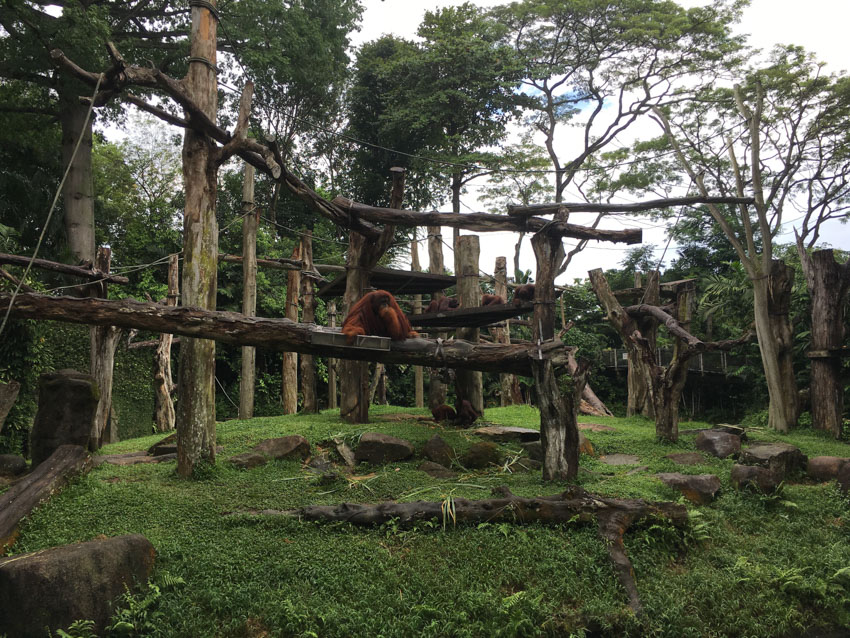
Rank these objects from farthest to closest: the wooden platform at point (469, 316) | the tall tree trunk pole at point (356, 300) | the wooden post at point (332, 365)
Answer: the wooden post at point (332, 365)
the tall tree trunk pole at point (356, 300)
the wooden platform at point (469, 316)

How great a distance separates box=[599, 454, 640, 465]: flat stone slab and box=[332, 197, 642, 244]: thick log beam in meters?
3.27

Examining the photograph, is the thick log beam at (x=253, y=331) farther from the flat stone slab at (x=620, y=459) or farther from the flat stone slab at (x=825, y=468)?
the flat stone slab at (x=825, y=468)

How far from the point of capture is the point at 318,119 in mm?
22672

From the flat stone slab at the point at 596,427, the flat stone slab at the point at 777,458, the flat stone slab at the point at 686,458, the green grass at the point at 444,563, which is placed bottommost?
the green grass at the point at 444,563

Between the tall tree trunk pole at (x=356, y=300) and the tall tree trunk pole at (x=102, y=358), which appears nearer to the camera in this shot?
the tall tree trunk pole at (x=102, y=358)

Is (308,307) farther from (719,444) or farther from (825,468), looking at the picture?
(825,468)

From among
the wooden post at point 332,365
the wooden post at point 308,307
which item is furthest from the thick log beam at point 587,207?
the wooden post at point 332,365

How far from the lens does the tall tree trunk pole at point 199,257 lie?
7.12 metres

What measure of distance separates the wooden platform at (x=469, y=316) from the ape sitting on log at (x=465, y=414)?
1.53 m

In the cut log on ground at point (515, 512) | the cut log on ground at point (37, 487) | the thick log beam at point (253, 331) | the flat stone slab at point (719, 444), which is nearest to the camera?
the cut log on ground at point (37, 487)

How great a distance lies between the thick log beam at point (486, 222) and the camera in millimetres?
8359

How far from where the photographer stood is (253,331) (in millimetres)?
6762

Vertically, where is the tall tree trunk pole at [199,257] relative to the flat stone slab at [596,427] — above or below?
above

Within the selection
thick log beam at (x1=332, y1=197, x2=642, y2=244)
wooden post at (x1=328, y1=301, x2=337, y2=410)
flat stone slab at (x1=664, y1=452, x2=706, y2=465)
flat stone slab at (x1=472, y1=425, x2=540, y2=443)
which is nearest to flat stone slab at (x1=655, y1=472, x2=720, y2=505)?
flat stone slab at (x1=664, y1=452, x2=706, y2=465)
